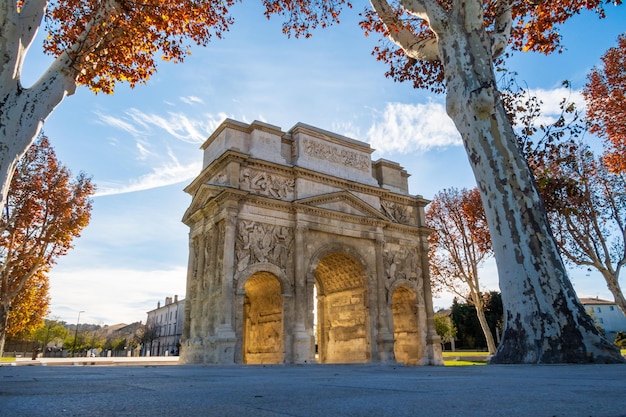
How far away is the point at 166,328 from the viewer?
246ft

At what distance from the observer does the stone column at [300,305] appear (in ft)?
59.2

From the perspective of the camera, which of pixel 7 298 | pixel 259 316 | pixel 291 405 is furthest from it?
pixel 259 316

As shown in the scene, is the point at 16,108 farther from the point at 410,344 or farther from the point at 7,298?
the point at 410,344

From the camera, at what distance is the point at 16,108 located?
7258 mm

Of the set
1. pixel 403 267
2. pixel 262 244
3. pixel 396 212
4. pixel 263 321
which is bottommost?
pixel 263 321

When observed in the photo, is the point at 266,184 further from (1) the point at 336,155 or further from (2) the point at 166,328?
(2) the point at 166,328

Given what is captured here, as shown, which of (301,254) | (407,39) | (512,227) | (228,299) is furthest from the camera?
(301,254)

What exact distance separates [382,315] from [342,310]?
2.34 meters

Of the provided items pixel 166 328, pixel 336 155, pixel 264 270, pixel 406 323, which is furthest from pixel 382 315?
pixel 166 328

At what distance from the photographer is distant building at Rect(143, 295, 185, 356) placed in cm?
6938

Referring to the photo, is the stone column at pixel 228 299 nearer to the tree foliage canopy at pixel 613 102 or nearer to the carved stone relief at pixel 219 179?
the carved stone relief at pixel 219 179

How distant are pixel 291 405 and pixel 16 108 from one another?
24.6 ft

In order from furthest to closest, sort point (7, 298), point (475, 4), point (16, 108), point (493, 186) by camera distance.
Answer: point (7, 298) < point (475, 4) < point (493, 186) < point (16, 108)

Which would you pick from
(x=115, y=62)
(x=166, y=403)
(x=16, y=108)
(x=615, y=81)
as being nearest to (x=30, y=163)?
(x=115, y=62)
